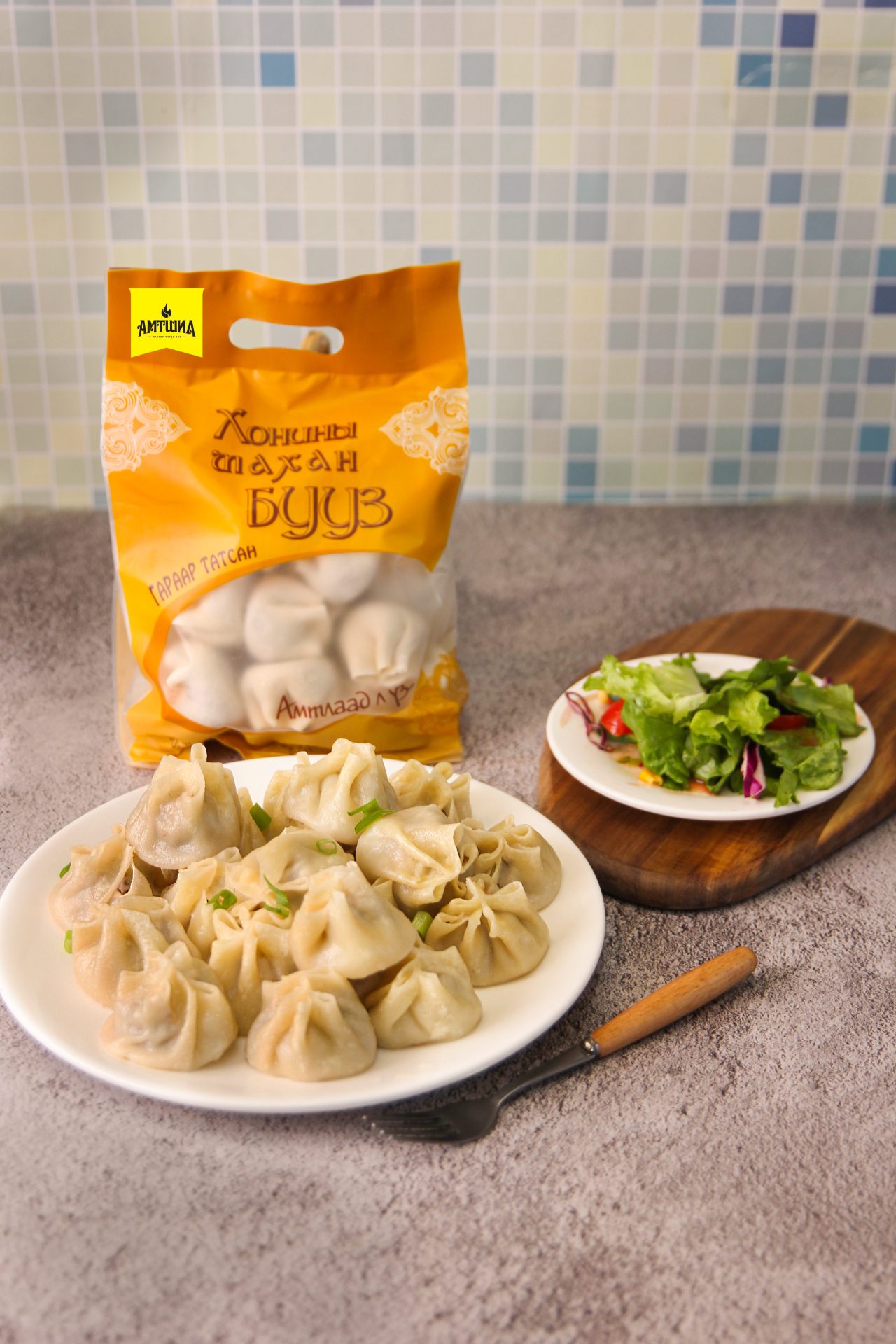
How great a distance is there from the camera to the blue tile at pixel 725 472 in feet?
6.91

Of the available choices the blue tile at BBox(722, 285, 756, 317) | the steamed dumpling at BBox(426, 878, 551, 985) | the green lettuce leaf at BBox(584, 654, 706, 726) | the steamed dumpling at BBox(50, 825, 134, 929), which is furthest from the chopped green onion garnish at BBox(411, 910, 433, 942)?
the blue tile at BBox(722, 285, 756, 317)

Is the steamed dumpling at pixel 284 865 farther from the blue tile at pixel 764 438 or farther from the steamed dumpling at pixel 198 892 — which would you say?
the blue tile at pixel 764 438

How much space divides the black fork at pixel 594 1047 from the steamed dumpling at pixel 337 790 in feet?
0.68

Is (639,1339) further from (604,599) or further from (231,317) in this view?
(604,599)

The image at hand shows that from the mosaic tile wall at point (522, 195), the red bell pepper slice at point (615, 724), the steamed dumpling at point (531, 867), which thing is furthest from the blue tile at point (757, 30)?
the steamed dumpling at point (531, 867)

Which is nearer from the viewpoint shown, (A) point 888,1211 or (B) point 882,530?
(A) point 888,1211

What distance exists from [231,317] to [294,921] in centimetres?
61

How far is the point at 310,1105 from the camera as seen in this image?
2.40ft

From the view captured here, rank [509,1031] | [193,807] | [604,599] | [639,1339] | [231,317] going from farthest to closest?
A: [604,599]
[231,317]
[193,807]
[509,1031]
[639,1339]

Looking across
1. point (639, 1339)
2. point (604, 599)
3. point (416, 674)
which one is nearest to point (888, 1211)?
point (639, 1339)

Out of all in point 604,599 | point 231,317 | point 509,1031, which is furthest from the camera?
point 604,599

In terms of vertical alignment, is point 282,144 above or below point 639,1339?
above

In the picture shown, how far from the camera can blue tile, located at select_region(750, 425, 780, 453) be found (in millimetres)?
2086

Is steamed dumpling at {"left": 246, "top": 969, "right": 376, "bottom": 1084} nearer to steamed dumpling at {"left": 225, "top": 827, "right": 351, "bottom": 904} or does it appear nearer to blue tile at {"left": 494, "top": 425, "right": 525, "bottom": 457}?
steamed dumpling at {"left": 225, "top": 827, "right": 351, "bottom": 904}
